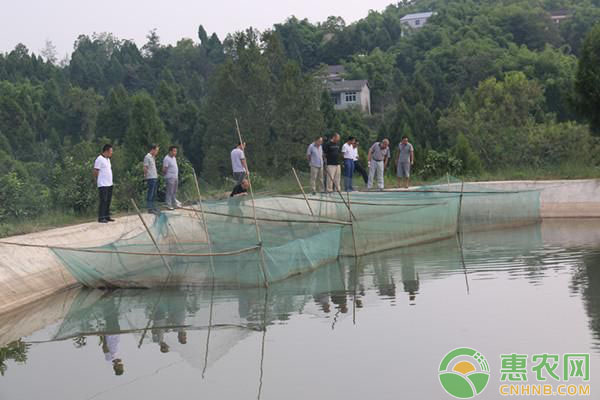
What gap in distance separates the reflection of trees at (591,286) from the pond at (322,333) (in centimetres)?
3

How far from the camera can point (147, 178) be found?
1722 cm

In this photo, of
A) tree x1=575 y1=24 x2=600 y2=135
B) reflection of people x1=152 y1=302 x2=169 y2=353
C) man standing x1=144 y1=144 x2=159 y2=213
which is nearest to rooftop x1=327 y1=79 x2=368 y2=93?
tree x1=575 y1=24 x2=600 y2=135

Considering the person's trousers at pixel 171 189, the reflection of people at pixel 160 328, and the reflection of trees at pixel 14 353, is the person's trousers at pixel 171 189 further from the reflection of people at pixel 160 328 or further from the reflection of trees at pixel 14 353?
the reflection of trees at pixel 14 353

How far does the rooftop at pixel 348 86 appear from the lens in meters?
91.7

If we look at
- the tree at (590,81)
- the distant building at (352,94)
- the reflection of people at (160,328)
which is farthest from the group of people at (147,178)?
the distant building at (352,94)

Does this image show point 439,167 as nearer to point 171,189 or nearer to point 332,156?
point 332,156

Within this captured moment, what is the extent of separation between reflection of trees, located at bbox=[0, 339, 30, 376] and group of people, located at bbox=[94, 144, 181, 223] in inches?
154

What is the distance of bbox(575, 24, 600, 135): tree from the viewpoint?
22.8 meters

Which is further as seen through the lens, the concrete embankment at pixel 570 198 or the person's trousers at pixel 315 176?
the concrete embankment at pixel 570 198

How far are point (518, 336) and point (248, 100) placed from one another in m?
39.8

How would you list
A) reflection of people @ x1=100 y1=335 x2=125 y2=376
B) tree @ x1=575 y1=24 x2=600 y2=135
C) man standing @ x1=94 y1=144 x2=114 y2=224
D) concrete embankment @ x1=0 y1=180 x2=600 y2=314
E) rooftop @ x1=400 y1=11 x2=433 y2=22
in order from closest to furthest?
A: reflection of people @ x1=100 y1=335 x2=125 y2=376 < concrete embankment @ x1=0 y1=180 x2=600 y2=314 < man standing @ x1=94 y1=144 x2=114 y2=224 < tree @ x1=575 y1=24 x2=600 y2=135 < rooftop @ x1=400 y1=11 x2=433 y2=22

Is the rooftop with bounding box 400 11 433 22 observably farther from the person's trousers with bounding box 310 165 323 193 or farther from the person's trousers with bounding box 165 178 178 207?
the person's trousers with bounding box 165 178 178 207

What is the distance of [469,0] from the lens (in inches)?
5153

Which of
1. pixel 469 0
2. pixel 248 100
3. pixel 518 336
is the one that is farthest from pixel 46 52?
pixel 518 336
